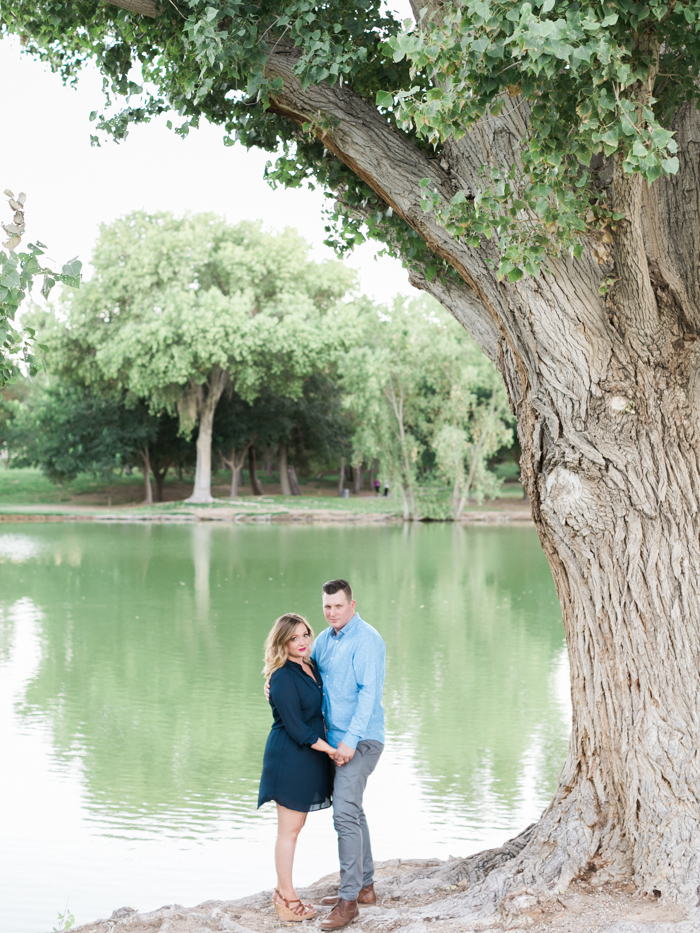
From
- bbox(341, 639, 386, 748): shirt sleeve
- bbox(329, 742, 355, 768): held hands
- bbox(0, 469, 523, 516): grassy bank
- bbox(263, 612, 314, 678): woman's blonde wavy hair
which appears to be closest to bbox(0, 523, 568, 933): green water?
bbox(329, 742, 355, 768): held hands

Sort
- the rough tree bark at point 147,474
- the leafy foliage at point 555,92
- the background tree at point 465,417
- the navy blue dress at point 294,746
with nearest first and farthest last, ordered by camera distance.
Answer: the leafy foliage at point 555,92 → the navy blue dress at point 294,746 → the background tree at point 465,417 → the rough tree bark at point 147,474

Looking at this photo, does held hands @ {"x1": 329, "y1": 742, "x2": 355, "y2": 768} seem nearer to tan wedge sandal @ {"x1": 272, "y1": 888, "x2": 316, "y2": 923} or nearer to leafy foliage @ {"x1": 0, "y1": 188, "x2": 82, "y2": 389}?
tan wedge sandal @ {"x1": 272, "y1": 888, "x2": 316, "y2": 923}

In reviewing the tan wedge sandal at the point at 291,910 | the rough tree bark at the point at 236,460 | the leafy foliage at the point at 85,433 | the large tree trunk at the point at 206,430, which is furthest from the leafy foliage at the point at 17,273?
the rough tree bark at the point at 236,460

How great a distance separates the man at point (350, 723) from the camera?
4215mm

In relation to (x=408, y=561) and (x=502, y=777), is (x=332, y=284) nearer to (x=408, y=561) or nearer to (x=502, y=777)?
(x=408, y=561)

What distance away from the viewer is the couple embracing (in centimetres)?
421

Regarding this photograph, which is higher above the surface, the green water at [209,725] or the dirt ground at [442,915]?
the dirt ground at [442,915]

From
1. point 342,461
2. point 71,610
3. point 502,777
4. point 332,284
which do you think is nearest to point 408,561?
point 71,610

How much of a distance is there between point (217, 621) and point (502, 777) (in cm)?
709

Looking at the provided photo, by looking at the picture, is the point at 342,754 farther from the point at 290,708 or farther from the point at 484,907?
the point at 484,907

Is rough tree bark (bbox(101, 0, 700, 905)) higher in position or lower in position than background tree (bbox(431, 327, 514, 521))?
lower

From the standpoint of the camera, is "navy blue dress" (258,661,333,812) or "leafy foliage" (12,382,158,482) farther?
"leafy foliage" (12,382,158,482)

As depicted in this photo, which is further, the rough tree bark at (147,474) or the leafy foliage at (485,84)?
the rough tree bark at (147,474)

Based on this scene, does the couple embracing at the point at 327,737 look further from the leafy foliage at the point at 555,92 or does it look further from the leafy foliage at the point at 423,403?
the leafy foliage at the point at 423,403
